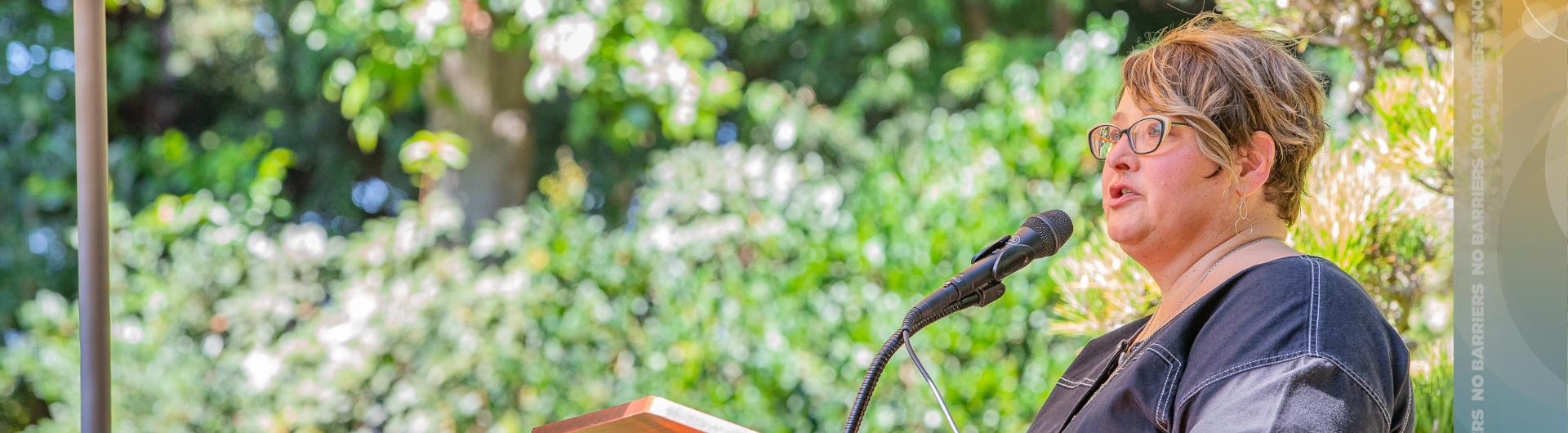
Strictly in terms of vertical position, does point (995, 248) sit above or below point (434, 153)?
below

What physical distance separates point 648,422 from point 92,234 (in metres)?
1.01

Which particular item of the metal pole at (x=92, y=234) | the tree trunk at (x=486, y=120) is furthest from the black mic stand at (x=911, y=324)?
the tree trunk at (x=486, y=120)

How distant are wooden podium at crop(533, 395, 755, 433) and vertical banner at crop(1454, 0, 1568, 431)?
1.65 m

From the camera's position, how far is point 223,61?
14.2ft

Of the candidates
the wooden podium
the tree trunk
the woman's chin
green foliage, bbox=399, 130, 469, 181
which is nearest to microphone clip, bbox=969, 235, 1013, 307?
the woman's chin

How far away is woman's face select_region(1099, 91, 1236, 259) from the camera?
1364mm

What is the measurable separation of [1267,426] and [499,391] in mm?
2920

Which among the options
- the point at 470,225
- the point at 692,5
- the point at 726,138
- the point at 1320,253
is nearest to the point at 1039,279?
the point at 1320,253

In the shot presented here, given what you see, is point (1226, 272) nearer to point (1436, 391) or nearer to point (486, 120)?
point (1436, 391)

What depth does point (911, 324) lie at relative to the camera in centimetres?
135

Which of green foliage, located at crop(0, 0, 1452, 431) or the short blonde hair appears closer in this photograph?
the short blonde hair

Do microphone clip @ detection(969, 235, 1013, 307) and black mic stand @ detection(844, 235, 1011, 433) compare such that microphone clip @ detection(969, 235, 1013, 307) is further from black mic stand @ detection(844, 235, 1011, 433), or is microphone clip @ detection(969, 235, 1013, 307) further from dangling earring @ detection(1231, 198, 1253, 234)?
dangling earring @ detection(1231, 198, 1253, 234)

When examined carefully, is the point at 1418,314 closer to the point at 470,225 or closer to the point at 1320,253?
the point at 1320,253

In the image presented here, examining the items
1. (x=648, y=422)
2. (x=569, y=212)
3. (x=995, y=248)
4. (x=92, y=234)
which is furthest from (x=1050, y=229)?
(x=569, y=212)
